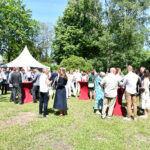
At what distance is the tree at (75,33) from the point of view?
26.4 m

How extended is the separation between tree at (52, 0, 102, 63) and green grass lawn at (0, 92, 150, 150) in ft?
69.0

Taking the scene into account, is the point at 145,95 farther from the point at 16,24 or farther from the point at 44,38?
the point at 44,38

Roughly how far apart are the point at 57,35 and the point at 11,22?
819 cm

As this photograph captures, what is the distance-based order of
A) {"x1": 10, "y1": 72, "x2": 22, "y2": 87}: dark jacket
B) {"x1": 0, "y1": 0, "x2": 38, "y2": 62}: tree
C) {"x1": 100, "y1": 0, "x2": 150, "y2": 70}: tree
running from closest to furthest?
{"x1": 10, "y1": 72, "x2": 22, "y2": 87}: dark jacket
{"x1": 100, "y1": 0, "x2": 150, "y2": 70}: tree
{"x1": 0, "y1": 0, "x2": 38, "y2": 62}: tree

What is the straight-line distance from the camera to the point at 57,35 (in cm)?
2822

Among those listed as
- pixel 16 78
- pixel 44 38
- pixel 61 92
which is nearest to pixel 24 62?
pixel 16 78

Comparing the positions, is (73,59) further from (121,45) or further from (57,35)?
(57,35)

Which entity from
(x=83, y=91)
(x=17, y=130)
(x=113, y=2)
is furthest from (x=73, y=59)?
(x=17, y=130)

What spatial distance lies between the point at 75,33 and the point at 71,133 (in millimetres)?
24924

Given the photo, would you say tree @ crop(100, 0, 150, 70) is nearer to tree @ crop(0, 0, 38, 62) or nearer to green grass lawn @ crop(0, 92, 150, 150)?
tree @ crop(0, 0, 38, 62)

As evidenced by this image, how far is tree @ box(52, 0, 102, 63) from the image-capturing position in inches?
1039

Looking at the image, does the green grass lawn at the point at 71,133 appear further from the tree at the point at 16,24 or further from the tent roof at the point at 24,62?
the tree at the point at 16,24

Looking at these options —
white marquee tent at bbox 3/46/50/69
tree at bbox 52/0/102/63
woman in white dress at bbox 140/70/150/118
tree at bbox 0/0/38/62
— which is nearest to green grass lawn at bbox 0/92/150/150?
woman in white dress at bbox 140/70/150/118

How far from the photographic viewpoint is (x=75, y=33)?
27922mm
